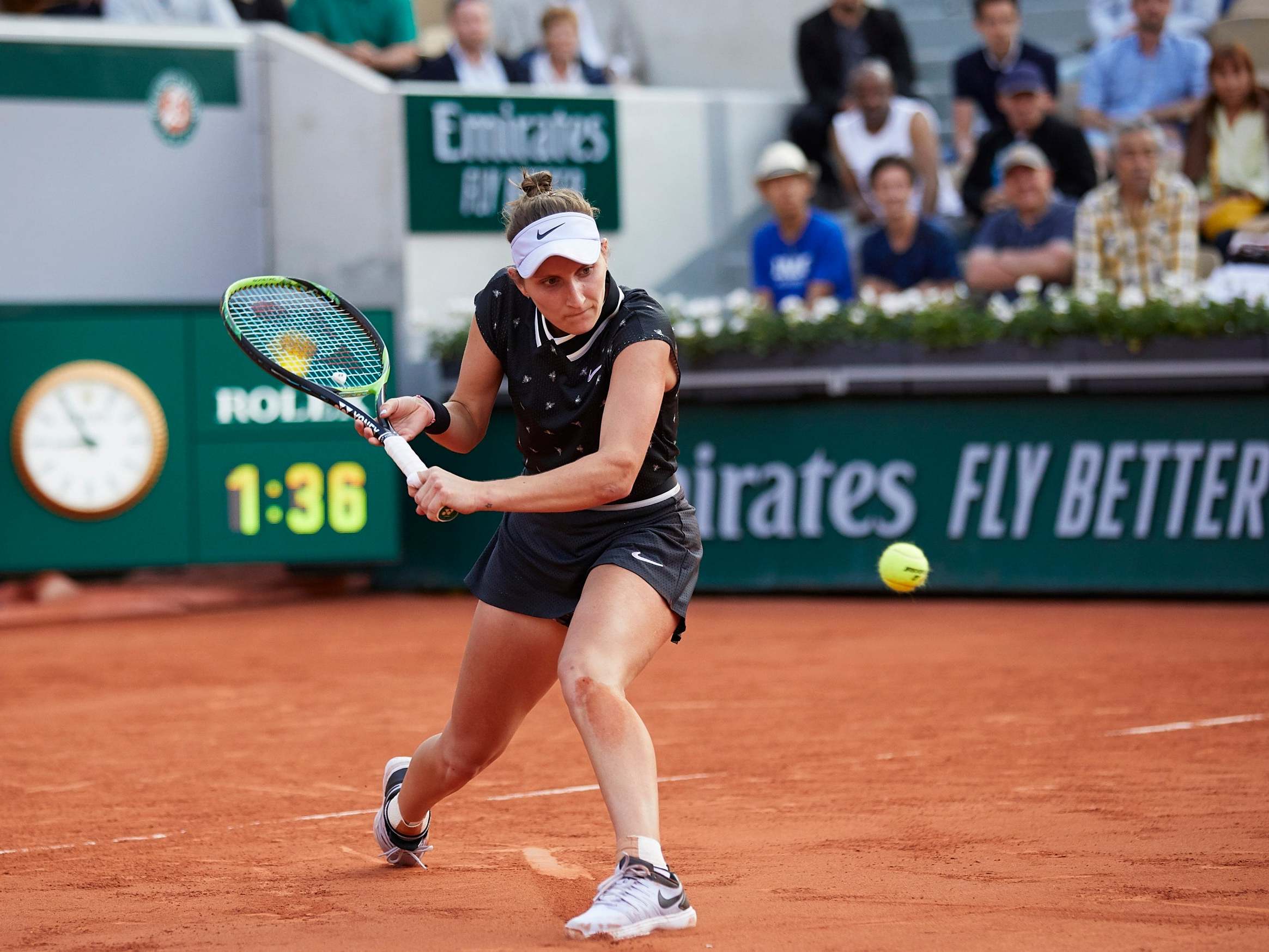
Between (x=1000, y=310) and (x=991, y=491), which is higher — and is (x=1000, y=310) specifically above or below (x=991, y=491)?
above

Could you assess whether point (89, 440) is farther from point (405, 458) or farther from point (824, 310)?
point (405, 458)

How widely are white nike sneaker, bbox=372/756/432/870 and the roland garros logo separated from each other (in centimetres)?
823

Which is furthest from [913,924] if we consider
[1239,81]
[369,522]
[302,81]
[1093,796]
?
[302,81]

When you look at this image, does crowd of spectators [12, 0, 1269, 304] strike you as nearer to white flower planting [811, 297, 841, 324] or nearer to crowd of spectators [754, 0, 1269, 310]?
crowd of spectators [754, 0, 1269, 310]

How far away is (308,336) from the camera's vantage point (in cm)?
448

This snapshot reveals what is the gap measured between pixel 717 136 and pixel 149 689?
273 inches

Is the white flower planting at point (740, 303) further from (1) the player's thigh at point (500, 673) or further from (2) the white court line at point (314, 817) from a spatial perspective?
(1) the player's thigh at point (500, 673)

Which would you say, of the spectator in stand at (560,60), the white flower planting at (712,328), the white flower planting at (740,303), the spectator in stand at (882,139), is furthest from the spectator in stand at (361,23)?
the white flower planting at (712,328)

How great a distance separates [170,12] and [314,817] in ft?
27.3

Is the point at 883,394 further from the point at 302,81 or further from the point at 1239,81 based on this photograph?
the point at 302,81

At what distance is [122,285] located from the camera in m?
11.7

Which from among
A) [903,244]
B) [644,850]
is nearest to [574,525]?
[644,850]

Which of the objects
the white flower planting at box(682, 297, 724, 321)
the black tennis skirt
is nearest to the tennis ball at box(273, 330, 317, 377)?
the black tennis skirt

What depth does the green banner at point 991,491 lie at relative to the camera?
931 cm
